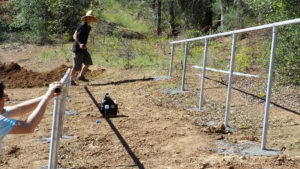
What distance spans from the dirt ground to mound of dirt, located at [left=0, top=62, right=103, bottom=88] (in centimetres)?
15

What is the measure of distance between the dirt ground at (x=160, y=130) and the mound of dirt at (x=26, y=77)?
0.15 metres

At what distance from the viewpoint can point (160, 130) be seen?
5328mm

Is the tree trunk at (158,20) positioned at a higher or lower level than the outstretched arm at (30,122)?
higher

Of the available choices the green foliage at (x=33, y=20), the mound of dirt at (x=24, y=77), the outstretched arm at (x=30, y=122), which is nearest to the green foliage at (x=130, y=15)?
the green foliage at (x=33, y=20)

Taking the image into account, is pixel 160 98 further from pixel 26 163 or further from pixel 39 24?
pixel 39 24

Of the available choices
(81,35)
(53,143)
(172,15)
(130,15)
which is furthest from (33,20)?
(53,143)

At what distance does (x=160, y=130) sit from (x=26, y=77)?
21.1ft

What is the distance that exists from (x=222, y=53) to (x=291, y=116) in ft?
27.5

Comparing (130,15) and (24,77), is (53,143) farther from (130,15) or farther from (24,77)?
(130,15)

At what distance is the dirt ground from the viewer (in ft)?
13.3

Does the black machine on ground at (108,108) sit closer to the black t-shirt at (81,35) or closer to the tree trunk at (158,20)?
the black t-shirt at (81,35)

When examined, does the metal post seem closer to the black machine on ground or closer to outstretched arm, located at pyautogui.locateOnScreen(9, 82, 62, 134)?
outstretched arm, located at pyautogui.locateOnScreen(9, 82, 62, 134)

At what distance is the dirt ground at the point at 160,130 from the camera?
13.3 feet

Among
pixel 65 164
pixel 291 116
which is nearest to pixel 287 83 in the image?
pixel 291 116
